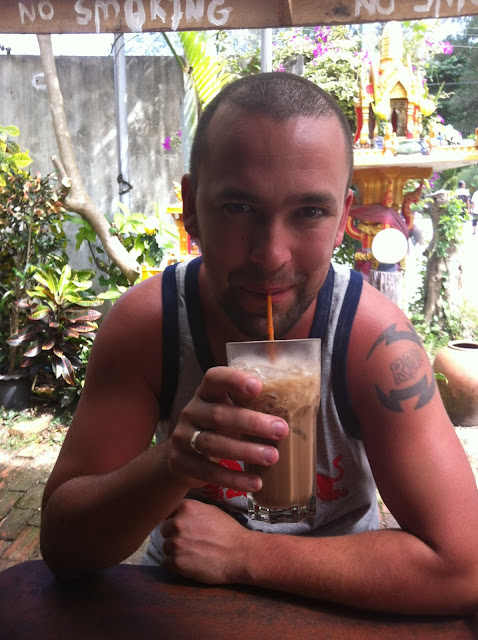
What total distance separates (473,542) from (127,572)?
2.61 ft

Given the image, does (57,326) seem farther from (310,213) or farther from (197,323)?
→ (310,213)

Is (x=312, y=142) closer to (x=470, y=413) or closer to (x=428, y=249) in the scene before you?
(x=470, y=413)

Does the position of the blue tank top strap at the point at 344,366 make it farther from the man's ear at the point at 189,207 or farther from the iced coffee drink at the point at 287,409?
the man's ear at the point at 189,207

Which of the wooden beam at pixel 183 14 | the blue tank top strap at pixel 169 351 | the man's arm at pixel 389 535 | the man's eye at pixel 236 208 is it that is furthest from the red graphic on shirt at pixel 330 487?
the wooden beam at pixel 183 14

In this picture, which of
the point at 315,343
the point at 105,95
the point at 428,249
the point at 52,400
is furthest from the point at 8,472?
the point at 428,249

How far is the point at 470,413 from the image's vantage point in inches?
209

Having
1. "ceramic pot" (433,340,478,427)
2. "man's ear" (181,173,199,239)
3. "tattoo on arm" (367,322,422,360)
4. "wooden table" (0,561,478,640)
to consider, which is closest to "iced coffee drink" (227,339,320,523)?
"wooden table" (0,561,478,640)

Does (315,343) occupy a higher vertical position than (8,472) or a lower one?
higher

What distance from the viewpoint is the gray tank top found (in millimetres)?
1476

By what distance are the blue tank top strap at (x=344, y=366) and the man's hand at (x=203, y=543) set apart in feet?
1.30

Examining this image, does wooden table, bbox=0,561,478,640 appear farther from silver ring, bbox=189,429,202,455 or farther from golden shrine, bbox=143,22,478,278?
golden shrine, bbox=143,22,478,278

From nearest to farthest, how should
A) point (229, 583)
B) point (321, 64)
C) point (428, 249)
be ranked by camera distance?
point (229, 583), point (321, 64), point (428, 249)

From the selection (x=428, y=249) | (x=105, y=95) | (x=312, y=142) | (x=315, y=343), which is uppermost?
(x=105, y=95)

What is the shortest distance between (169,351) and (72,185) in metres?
4.33
